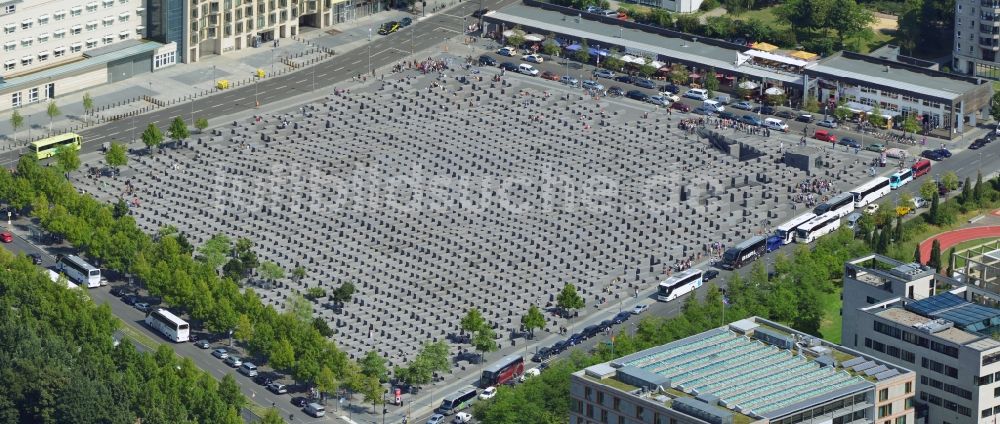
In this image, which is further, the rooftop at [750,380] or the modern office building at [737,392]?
the rooftop at [750,380]

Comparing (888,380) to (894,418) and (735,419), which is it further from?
(735,419)

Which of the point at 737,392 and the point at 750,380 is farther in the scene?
the point at 750,380

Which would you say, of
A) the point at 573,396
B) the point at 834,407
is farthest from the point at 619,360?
the point at 834,407

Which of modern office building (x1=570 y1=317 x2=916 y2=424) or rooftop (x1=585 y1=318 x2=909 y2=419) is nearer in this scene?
Answer: modern office building (x1=570 y1=317 x2=916 y2=424)

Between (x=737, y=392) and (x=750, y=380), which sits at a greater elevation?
(x=750, y=380)

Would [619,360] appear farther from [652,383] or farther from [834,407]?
[834,407]

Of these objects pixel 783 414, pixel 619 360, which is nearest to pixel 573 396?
pixel 619 360
